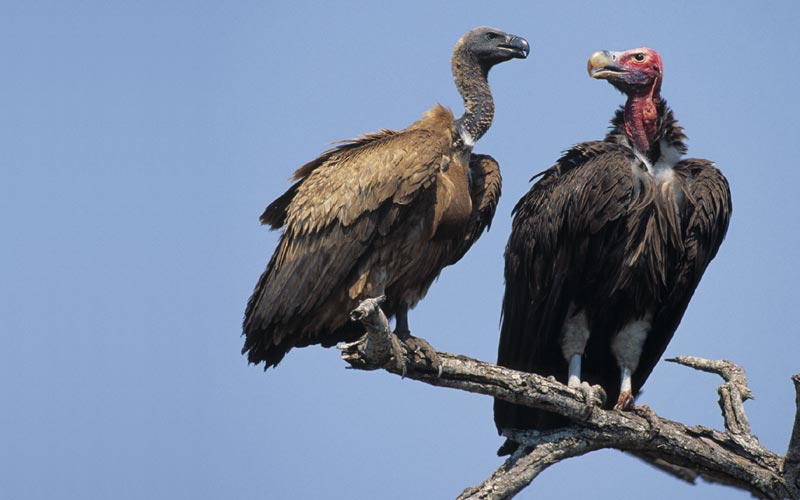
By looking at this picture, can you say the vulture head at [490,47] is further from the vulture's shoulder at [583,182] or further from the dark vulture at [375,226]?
the vulture's shoulder at [583,182]

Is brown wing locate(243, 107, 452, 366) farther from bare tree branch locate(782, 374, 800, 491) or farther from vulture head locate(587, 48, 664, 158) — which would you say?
bare tree branch locate(782, 374, 800, 491)

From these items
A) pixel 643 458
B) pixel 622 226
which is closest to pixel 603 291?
pixel 622 226

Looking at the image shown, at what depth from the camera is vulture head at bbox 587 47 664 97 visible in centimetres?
852

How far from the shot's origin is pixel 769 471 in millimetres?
7301

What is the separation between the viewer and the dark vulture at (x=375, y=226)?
295 inches

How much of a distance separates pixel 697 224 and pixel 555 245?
904 millimetres

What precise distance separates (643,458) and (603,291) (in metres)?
1.09

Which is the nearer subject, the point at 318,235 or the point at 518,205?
the point at 318,235

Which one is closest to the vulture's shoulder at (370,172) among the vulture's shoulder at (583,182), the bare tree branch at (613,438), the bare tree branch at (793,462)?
the vulture's shoulder at (583,182)

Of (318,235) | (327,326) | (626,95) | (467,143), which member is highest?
(626,95)

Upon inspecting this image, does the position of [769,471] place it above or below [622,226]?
below

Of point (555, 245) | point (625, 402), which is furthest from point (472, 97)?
point (625, 402)

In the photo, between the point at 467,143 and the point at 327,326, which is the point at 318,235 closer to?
the point at 327,326

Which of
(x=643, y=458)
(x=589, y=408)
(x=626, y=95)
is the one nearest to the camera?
(x=589, y=408)
